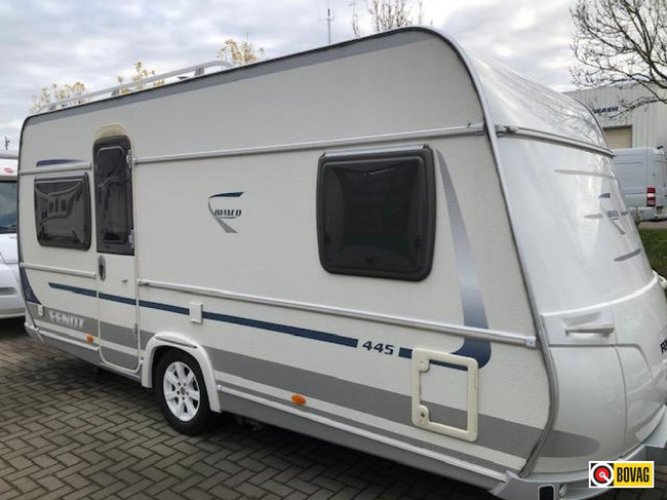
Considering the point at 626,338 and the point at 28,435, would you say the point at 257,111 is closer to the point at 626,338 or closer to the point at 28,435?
the point at 626,338

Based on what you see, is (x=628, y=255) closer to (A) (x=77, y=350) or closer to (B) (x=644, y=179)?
(A) (x=77, y=350)

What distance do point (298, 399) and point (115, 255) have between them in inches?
85.6

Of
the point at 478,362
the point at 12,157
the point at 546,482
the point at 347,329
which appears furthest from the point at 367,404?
the point at 12,157

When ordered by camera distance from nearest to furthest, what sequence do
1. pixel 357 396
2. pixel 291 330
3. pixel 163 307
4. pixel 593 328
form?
1. pixel 593 328
2. pixel 357 396
3. pixel 291 330
4. pixel 163 307

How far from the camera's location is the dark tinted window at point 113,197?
4.61 m

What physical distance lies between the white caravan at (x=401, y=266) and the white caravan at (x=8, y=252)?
3.99 meters

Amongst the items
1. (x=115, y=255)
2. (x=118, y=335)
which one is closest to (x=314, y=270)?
(x=115, y=255)

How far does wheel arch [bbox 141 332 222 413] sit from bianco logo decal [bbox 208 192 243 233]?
36.4 inches

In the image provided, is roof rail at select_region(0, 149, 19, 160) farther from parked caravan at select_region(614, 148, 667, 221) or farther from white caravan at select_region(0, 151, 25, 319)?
parked caravan at select_region(614, 148, 667, 221)

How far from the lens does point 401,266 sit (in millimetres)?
2988

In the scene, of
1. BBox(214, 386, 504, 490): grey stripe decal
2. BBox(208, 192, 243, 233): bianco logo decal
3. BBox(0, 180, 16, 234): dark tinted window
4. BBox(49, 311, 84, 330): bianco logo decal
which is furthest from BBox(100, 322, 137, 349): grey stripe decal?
BBox(0, 180, 16, 234): dark tinted window

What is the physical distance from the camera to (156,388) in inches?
180

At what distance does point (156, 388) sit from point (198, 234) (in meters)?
1.40

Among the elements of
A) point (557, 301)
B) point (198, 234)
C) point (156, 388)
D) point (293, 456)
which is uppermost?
point (198, 234)
